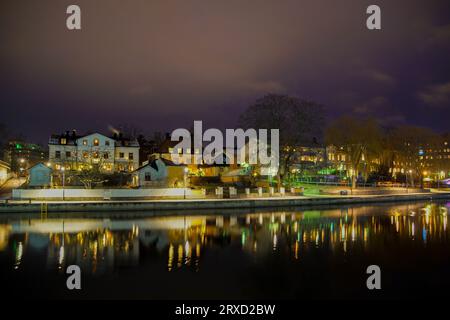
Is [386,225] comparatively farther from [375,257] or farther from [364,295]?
[364,295]

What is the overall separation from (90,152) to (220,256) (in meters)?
47.6

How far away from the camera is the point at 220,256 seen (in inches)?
703

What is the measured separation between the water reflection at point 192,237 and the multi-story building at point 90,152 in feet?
106

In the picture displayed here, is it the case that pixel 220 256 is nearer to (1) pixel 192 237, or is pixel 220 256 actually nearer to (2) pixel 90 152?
(1) pixel 192 237

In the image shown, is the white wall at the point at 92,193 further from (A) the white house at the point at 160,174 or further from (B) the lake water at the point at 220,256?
(A) the white house at the point at 160,174

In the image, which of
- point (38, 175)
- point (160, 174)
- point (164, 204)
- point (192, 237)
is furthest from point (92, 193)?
point (192, 237)

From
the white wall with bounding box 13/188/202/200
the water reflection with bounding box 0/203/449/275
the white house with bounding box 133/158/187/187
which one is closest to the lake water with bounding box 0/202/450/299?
the water reflection with bounding box 0/203/449/275

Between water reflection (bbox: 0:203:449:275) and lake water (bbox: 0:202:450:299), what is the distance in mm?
60

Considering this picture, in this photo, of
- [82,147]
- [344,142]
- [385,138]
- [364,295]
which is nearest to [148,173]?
[82,147]

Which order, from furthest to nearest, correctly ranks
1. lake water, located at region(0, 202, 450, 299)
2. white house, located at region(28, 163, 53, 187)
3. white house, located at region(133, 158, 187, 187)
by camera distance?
1. white house, located at region(133, 158, 187, 187)
2. white house, located at region(28, 163, 53, 187)
3. lake water, located at region(0, 202, 450, 299)

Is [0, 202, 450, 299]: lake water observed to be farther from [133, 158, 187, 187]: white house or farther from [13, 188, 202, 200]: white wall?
[133, 158, 187, 187]: white house

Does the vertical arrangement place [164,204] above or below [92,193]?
below

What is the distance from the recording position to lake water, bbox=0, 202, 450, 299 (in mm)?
13086

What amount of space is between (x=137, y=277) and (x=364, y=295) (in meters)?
8.54
